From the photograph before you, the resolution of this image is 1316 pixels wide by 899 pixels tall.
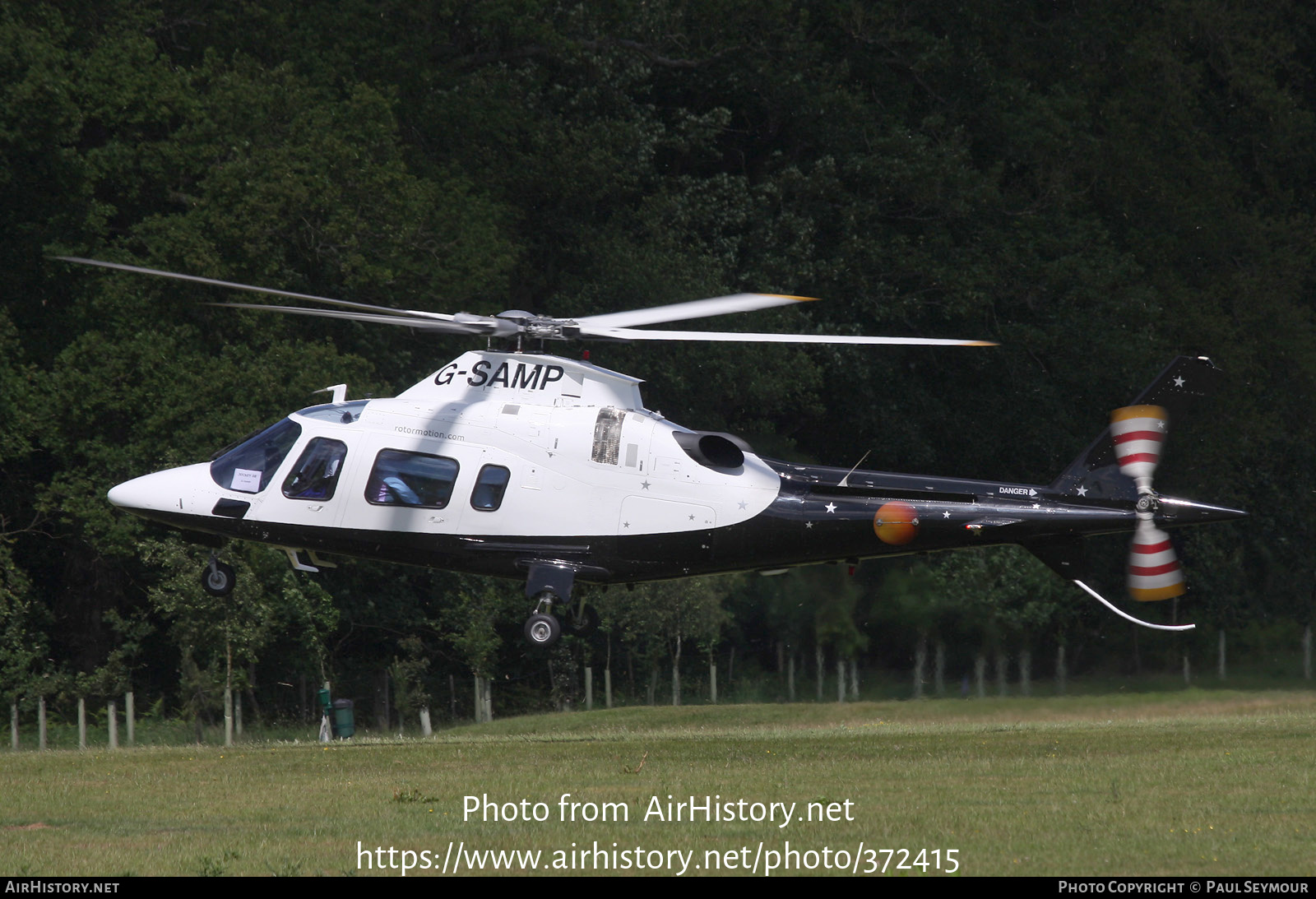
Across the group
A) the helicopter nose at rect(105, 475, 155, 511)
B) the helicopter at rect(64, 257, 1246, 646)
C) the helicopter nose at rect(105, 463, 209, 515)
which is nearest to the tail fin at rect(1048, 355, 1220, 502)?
the helicopter at rect(64, 257, 1246, 646)

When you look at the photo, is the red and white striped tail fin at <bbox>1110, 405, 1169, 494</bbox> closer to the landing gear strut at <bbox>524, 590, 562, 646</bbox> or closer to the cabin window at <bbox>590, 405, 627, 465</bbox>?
the cabin window at <bbox>590, 405, 627, 465</bbox>

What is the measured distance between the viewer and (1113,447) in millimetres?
18438

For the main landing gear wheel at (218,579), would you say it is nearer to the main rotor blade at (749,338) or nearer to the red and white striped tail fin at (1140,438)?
the main rotor blade at (749,338)

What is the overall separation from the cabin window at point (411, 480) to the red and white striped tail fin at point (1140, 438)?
7.71m

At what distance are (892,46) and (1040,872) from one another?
38.6 metres

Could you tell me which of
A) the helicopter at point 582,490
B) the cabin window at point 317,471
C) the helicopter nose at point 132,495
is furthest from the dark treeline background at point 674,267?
the helicopter at point 582,490

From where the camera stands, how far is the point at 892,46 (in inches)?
1837

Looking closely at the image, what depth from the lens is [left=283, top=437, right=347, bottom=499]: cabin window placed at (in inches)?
770

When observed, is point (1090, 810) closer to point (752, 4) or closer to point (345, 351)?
point (345, 351)

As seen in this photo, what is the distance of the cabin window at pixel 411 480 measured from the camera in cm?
1927

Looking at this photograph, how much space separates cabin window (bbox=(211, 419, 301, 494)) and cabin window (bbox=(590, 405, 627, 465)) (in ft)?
12.2

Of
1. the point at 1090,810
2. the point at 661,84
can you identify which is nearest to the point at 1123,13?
the point at 661,84

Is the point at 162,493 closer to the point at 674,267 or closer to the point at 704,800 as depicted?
the point at 704,800

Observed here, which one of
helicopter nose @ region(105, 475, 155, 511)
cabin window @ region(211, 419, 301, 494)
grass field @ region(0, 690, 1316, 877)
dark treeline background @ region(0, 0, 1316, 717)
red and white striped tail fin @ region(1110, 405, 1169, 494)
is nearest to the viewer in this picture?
grass field @ region(0, 690, 1316, 877)
